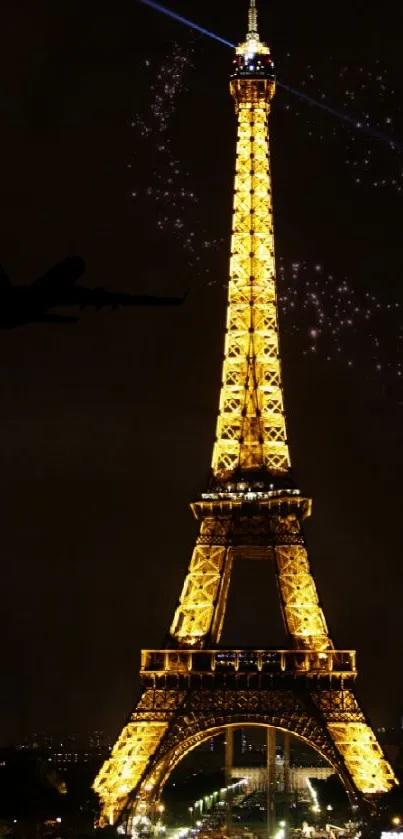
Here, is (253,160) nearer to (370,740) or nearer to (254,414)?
(254,414)

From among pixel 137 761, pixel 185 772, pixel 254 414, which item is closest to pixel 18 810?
pixel 137 761

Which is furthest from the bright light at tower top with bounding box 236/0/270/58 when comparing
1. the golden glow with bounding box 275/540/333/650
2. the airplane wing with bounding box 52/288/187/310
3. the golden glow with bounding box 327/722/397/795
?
the airplane wing with bounding box 52/288/187/310

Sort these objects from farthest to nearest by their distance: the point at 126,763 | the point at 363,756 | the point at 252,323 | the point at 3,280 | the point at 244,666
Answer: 1. the point at 252,323
2. the point at 244,666
3. the point at 126,763
4. the point at 363,756
5. the point at 3,280

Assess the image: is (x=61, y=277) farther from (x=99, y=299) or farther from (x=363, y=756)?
(x=363, y=756)

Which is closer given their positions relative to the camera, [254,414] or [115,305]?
[115,305]

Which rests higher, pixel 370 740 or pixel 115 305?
pixel 370 740

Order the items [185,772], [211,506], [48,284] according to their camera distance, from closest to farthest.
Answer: [48,284], [211,506], [185,772]

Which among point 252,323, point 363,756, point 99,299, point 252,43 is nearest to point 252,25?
point 252,43
